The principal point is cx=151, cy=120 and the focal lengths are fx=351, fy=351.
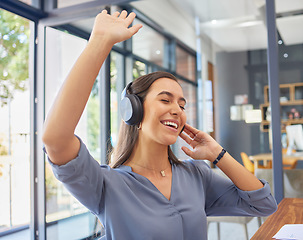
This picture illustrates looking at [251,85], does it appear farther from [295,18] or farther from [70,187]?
[70,187]

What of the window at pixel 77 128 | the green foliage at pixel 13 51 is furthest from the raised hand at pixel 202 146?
the green foliage at pixel 13 51

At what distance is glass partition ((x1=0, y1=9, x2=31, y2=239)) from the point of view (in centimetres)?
467

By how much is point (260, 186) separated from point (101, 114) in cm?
→ 242

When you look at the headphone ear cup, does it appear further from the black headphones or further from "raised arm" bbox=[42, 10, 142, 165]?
"raised arm" bbox=[42, 10, 142, 165]

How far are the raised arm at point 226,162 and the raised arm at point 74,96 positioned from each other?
20.8 inches

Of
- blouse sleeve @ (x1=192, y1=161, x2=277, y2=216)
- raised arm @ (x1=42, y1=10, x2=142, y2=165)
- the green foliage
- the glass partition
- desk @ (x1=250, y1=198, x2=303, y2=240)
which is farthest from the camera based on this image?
the green foliage

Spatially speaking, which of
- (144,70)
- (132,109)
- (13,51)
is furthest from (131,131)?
(13,51)

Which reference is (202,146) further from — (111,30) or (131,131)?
(111,30)

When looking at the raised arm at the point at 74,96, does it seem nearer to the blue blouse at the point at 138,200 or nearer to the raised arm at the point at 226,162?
the blue blouse at the point at 138,200

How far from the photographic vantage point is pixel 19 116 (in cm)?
475

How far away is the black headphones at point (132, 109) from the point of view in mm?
1146

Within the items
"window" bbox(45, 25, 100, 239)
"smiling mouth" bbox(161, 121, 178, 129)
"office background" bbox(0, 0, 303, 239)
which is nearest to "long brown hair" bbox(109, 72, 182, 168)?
"smiling mouth" bbox(161, 121, 178, 129)

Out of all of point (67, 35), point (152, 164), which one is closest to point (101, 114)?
point (67, 35)

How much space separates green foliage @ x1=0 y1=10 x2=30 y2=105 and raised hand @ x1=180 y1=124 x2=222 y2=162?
13.6 feet
